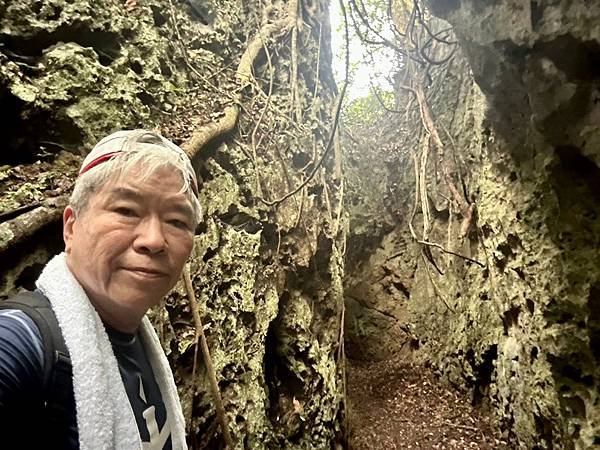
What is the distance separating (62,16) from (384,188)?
598 centimetres

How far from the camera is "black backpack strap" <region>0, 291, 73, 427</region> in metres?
0.92

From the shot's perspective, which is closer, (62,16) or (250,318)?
(62,16)

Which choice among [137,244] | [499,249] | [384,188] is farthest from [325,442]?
[384,188]

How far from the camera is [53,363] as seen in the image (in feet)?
3.08

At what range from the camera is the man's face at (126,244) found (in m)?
1.16

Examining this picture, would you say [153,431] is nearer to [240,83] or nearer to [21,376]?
[21,376]

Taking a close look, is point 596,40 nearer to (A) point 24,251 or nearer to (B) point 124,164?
(B) point 124,164

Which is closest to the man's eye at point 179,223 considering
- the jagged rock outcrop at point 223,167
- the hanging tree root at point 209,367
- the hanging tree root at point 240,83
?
the jagged rock outcrop at point 223,167

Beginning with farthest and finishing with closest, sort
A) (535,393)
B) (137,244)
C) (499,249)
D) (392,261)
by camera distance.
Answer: (392,261)
(499,249)
(535,393)
(137,244)

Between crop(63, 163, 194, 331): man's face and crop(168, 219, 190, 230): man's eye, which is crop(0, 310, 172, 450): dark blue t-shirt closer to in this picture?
crop(63, 163, 194, 331): man's face

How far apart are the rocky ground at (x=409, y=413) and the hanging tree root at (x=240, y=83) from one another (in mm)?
3600

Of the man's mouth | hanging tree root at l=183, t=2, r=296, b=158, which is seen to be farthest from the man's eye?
hanging tree root at l=183, t=2, r=296, b=158

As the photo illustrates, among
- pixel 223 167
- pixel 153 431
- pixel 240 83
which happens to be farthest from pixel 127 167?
pixel 240 83

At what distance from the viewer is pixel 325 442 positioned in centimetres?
398
